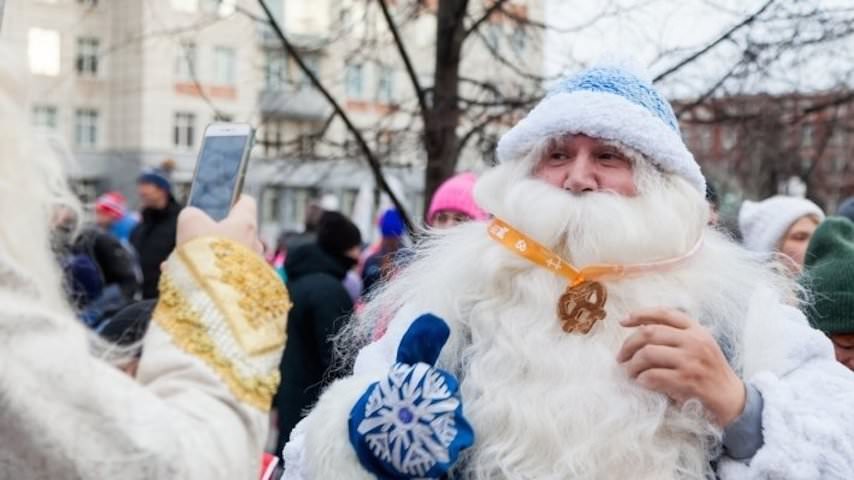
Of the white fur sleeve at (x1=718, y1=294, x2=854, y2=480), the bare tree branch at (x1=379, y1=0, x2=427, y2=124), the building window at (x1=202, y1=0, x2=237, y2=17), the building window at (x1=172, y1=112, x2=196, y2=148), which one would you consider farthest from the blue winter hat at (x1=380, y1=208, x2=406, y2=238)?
the building window at (x1=172, y1=112, x2=196, y2=148)

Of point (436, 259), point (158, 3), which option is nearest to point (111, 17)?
point (158, 3)

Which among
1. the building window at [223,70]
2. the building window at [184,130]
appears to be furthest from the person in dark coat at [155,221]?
the building window at [184,130]

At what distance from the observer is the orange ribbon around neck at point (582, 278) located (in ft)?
6.89

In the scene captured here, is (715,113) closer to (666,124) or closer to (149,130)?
(666,124)

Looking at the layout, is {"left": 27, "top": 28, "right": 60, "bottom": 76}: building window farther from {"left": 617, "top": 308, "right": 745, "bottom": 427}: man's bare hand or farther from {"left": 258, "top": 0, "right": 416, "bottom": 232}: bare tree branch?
{"left": 617, "top": 308, "right": 745, "bottom": 427}: man's bare hand

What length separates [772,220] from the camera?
15.5 ft

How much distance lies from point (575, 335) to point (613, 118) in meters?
0.46

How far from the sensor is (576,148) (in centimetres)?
226

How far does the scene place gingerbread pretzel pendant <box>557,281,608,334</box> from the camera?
210 cm

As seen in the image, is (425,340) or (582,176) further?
(582,176)

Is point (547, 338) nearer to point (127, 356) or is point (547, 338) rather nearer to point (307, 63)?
point (127, 356)

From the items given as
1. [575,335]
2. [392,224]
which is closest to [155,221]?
[392,224]

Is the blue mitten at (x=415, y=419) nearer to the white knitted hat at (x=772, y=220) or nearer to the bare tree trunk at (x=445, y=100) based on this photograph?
the bare tree trunk at (x=445, y=100)

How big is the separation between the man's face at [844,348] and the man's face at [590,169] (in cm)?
111
